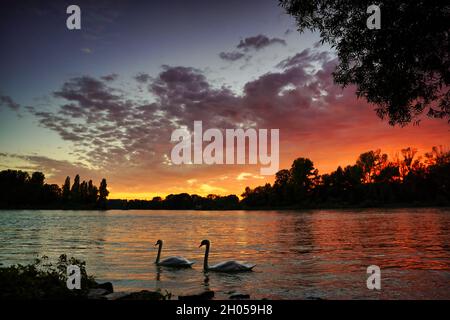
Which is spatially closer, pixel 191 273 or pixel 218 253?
pixel 191 273

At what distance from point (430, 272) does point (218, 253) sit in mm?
15746

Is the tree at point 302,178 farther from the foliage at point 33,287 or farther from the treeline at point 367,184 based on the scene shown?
the foliage at point 33,287

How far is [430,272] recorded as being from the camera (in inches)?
781

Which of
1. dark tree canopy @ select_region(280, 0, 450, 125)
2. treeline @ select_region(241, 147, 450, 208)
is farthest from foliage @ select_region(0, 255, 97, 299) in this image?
treeline @ select_region(241, 147, 450, 208)

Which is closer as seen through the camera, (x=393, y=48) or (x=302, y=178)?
(x=393, y=48)

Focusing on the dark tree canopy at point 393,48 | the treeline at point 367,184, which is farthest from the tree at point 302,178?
the dark tree canopy at point 393,48

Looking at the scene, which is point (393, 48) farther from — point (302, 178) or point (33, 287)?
point (302, 178)

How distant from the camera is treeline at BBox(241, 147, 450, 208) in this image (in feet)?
497

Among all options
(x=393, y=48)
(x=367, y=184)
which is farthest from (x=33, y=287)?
(x=367, y=184)

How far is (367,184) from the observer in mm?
171375

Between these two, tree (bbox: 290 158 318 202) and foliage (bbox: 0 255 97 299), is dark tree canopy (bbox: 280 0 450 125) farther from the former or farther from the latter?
tree (bbox: 290 158 318 202)
